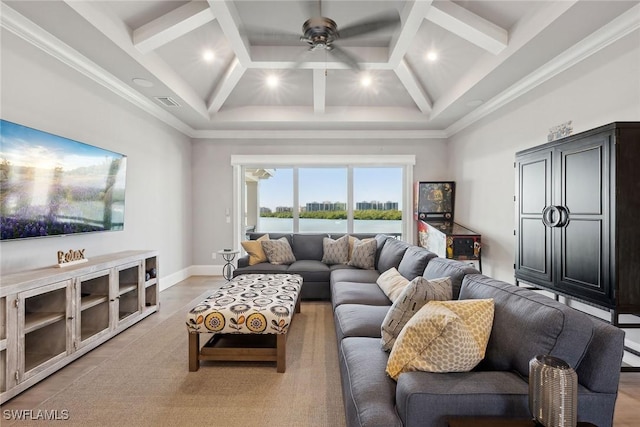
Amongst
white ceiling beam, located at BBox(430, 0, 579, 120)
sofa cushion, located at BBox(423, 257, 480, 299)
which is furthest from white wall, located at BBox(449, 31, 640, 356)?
sofa cushion, located at BBox(423, 257, 480, 299)

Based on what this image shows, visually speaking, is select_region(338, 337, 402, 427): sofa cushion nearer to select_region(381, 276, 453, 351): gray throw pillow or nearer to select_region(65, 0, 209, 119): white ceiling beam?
select_region(381, 276, 453, 351): gray throw pillow

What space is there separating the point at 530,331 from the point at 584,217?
1693 mm

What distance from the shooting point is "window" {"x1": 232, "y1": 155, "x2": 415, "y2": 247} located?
630 cm

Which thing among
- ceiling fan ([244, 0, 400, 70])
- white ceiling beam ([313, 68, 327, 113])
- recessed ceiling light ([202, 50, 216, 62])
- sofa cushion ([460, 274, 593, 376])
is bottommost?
sofa cushion ([460, 274, 593, 376])

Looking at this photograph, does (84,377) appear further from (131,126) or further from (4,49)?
(131,126)

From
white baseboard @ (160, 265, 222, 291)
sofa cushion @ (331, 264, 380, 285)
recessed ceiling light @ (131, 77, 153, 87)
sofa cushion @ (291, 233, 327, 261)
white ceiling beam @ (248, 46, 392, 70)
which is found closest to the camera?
sofa cushion @ (331, 264, 380, 285)

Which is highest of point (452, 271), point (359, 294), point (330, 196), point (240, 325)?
point (330, 196)

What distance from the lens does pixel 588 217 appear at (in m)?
2.42

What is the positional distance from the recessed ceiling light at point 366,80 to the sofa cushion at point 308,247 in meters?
2.43

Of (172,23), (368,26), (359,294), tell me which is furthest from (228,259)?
(368,26)

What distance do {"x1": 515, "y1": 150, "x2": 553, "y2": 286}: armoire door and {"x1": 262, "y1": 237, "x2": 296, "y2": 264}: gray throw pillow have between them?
2835mm

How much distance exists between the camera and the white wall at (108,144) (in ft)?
8.63

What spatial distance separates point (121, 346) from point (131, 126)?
9.01 ft

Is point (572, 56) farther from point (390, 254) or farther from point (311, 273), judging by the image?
point (311, 273)
